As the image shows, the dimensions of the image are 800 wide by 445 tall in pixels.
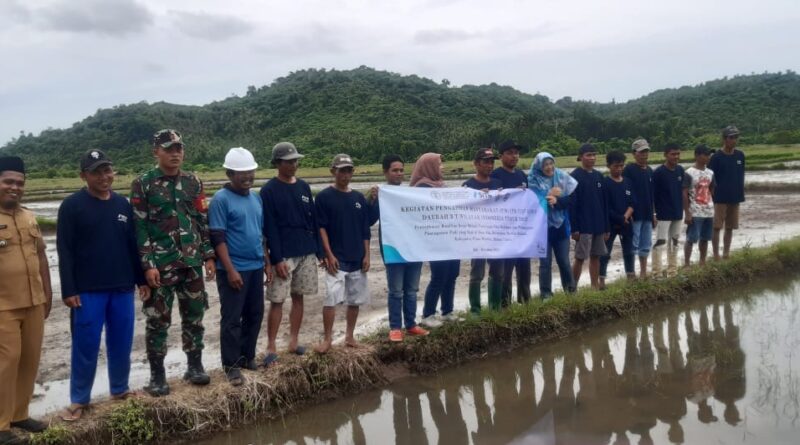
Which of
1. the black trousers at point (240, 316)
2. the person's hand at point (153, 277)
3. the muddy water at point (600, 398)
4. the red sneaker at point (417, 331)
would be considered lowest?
the muddy water at point (600, 398)

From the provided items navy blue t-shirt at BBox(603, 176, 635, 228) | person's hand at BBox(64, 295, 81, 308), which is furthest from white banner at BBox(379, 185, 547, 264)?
person's hand at BBox(64, 295, 81, 308)

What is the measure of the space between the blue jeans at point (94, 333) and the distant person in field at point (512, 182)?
3.97 m

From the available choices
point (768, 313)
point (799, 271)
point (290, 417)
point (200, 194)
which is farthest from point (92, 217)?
point (799, 271)

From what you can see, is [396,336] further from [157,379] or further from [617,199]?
[617,199]

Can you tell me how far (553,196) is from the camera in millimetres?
6645

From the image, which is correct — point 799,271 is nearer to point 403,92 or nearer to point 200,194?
point 200,194

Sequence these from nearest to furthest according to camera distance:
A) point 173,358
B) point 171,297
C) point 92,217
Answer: point 92,217
point 171,297
point 173,358

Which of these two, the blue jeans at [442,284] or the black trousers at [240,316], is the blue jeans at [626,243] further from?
the black trousers at [240,316]

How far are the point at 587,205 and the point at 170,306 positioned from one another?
16.1 ft

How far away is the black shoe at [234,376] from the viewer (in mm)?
4848

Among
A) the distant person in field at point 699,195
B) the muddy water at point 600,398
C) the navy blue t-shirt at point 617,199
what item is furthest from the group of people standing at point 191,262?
the distant person in field at point 699,195

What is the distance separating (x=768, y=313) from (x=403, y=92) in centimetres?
8292

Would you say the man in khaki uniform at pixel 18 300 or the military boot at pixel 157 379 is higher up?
the man in khaki uniform at pixel 18 300

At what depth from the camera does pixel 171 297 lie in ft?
15.0
